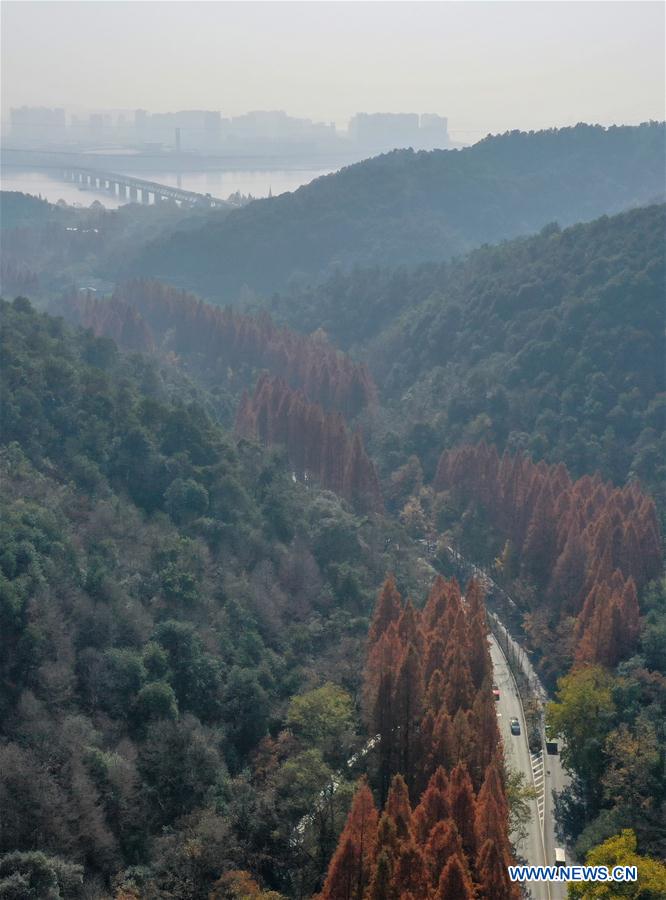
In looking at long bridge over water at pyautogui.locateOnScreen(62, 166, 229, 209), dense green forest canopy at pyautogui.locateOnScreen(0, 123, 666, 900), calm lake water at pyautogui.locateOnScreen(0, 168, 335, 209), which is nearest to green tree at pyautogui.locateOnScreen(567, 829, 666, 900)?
dense green forest canopy at pyautogui.locateOnScreen(0, 123, 666, 900)

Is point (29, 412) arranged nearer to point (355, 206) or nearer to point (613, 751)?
point (613, 751)

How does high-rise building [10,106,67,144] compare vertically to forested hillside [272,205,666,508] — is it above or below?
above

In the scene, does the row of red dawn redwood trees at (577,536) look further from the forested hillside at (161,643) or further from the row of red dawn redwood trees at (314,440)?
the forested hillside at (161,643)

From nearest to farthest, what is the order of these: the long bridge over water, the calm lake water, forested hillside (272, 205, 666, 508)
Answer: forested hillside (272, 205, 666, 508)
the long bridge over water
the calm lake water

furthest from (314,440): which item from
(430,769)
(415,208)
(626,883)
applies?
(415,208)

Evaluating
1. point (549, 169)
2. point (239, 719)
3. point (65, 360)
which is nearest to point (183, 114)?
point (549, 169)

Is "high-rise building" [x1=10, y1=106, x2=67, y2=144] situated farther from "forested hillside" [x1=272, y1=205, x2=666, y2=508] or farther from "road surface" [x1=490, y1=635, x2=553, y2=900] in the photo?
"road surface" [x1=490, y1=635, x2=553, y2=900]
